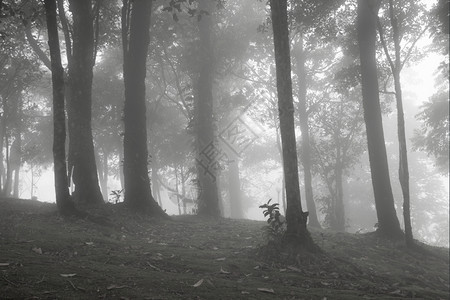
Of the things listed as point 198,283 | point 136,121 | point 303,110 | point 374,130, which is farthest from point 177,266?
point 303,110

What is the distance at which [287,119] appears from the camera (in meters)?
7.79

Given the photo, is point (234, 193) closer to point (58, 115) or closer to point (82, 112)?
point (82, 112)

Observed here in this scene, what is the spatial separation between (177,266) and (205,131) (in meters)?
10.0

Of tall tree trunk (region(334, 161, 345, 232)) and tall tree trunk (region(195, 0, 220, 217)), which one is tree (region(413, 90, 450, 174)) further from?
tall tree trunk (region(195, 0, 220, 217))

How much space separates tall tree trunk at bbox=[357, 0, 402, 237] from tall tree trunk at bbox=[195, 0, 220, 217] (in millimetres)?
6094

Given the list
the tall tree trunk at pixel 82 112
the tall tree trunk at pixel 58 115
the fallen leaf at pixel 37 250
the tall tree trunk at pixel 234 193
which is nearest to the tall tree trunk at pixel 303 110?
the tall tree trunk at pixel 234 193

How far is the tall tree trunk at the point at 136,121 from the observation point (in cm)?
1162

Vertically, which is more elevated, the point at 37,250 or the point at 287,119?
the point at 287,119

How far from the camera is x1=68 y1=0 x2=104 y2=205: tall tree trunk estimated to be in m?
11.0

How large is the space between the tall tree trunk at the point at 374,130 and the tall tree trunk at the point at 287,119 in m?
5.35

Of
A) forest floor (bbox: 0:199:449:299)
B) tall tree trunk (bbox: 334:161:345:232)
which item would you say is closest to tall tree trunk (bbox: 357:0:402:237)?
forest floor (bbox: 0:199:449:299)

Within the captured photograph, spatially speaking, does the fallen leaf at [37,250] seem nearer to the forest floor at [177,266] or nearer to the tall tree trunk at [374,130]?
the forest floor at [177,266]

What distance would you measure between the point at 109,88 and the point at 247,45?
9251 mm

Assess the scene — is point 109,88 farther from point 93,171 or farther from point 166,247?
point 166,247
